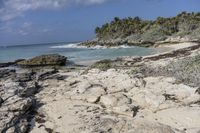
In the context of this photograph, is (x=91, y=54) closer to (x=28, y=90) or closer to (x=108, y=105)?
(x=28, y=90)

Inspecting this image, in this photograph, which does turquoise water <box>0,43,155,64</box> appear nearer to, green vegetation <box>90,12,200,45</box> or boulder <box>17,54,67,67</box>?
boulder <box>17,54,67,67</box>

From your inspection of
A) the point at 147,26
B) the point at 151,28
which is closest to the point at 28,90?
the point at 151,28

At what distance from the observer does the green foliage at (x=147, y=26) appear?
267ft

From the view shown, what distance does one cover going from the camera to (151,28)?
88.5m

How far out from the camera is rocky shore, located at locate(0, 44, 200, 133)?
11750mm

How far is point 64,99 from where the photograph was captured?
1520 cm

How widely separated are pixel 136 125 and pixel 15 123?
415 cm

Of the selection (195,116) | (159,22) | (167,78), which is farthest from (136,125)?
(159,22)

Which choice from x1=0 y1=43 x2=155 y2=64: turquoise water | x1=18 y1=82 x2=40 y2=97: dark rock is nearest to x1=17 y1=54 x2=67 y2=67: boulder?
x1=0 y1=43 x2=155 y2=64: turquoise water

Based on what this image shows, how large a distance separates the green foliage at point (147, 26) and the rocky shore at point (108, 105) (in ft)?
201

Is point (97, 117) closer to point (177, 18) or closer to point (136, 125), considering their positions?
point (136, 125)

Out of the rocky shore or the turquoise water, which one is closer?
the rocky shore

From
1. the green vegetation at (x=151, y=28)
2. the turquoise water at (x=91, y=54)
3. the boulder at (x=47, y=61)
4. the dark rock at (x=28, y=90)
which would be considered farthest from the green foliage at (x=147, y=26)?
the dark rock at (x=28, y=90)

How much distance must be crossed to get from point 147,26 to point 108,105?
Answer: 80413 mm
